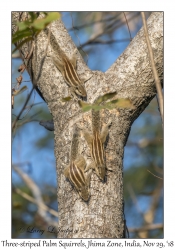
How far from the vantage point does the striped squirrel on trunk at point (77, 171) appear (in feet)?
7.34

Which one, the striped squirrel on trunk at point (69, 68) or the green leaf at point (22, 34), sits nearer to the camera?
the green leaf at point (22, 34)

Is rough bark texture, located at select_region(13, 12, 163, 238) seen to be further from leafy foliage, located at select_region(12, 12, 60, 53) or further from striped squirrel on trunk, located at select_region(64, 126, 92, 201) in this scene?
leafy foliage, located at select_region(12, 12, 60, 53)

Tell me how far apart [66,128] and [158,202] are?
9.90 feet

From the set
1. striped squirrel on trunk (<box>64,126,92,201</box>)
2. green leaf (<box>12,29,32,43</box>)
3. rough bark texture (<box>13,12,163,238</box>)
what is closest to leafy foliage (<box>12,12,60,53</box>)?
green leaf (<box>12,29,32,43</box>)


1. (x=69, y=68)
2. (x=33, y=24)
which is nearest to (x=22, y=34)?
(x=33, y=24)

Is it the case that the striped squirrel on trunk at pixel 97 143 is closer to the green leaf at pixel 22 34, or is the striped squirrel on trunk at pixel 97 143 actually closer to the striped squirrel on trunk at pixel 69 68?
the striped squirrel on trunk at pixel 69 68

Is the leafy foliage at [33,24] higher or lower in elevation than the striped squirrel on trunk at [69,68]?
lower

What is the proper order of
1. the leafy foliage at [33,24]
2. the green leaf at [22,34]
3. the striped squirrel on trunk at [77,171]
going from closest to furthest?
the leafy foliage at [33,24] < the green leaf at [22,34] < the striped squirrel on trunk at [77,171]

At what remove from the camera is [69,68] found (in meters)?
2.54

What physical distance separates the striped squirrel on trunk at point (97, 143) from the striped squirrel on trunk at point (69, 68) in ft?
0.57

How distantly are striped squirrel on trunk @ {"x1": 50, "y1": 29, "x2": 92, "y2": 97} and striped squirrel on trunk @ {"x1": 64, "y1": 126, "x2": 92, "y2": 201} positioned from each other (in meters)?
0.23

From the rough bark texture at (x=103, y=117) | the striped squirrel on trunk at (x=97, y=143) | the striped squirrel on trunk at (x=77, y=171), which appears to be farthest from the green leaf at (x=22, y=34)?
the striped squirrel on trunk at (x=77, y=171)

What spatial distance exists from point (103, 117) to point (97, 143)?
21cm
